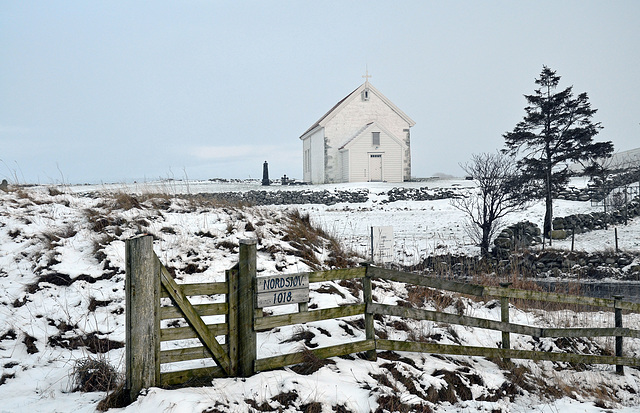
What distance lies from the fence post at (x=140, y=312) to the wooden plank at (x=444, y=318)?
310cm

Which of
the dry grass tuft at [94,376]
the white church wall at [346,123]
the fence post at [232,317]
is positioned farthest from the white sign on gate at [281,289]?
the white church wall at [346,123]

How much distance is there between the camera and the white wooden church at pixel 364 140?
43.6 meters

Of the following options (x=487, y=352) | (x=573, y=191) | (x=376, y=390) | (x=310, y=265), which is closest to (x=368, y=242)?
(x=310, y=265)

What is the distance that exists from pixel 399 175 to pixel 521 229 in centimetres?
1886

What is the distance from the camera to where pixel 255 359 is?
Answer: 20.0 feet

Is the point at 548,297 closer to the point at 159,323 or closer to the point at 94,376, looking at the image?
the point at 159,323

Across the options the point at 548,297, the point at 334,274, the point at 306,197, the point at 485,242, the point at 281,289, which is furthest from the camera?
the point at 306,197

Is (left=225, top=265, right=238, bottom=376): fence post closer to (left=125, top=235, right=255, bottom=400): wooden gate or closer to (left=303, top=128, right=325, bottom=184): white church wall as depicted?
(left=125, top=235, right=255, bottom=400): wooden gate

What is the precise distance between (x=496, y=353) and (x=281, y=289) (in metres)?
3.97

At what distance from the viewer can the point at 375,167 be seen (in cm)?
4419

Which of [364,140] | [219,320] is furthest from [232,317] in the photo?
[364,140]

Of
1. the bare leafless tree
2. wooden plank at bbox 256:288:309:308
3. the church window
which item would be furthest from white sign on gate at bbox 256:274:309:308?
the church window

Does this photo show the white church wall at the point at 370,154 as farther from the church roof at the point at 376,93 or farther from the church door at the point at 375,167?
the church roof at the point at 376,93

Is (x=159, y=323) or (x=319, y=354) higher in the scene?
(x=159, y=323)
